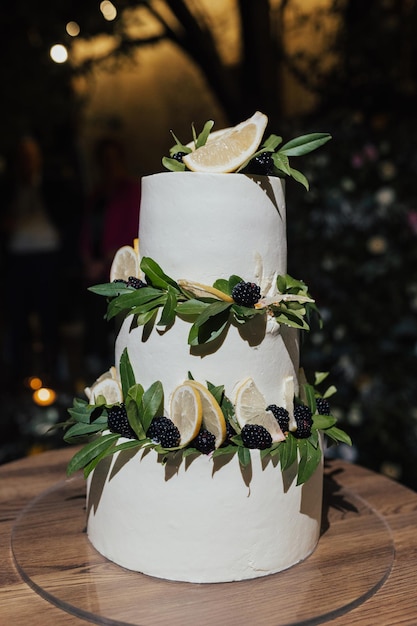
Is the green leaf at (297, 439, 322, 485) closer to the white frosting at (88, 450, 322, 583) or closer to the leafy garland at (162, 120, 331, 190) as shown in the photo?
the white frosting at (88, 450, 322, 583)

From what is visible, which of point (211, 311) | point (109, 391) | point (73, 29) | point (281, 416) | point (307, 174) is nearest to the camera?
point (211, 311)

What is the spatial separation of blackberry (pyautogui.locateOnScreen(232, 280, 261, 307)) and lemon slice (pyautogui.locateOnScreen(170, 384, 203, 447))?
20 cm

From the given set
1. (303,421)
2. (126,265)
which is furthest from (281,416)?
(126,265)

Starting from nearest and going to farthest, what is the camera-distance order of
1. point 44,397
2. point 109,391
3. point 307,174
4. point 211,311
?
point 211,311, point 109,391, point 307,174, point 44,397

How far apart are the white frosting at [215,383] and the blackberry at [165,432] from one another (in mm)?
48

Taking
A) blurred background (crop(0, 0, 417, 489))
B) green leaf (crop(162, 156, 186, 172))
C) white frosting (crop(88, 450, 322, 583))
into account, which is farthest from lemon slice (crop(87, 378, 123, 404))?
blurred background (crop(0, 0, 417, 489))

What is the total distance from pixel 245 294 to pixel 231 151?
0.99 ft

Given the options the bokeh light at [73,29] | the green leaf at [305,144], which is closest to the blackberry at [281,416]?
the green leaf at [305,144]

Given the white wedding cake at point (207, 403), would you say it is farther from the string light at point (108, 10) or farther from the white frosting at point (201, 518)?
the string light at point (108, 10)

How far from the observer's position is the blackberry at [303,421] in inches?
54.7

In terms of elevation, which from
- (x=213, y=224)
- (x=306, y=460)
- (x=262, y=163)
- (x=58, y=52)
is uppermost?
(x=58, y=52)

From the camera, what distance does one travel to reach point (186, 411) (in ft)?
4.34

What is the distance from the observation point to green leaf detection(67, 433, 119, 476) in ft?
4.47

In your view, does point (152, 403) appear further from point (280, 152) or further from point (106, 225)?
point (106, 225)
